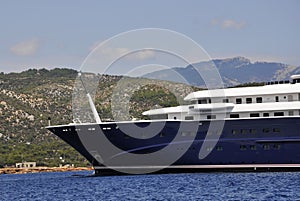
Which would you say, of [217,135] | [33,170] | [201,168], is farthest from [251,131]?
[33,170]

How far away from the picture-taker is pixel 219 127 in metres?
52.6

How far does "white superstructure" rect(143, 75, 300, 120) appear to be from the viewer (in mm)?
52281

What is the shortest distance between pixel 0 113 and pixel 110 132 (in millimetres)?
97437

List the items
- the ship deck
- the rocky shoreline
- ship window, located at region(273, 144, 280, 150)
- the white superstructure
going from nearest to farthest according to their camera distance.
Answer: ship window, located at region(273, 144, 280, 150), the ship deck, the white superstructure, the rocky shoreline

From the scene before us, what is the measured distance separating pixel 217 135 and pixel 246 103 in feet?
11.7

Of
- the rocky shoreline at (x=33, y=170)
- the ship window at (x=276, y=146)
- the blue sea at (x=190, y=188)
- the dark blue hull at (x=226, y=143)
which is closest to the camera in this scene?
the blue sea at (x=190, y=188)

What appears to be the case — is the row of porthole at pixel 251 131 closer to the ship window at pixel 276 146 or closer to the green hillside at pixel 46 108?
the ship window at pixel 276 146

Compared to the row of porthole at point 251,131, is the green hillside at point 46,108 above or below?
above

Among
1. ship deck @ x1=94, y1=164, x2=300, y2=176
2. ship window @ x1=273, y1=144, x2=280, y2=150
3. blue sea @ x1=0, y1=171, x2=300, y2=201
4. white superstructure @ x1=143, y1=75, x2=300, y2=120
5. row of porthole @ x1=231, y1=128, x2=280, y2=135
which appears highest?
white superstructure @ x1=143, y1=75, x2=300, y2=120

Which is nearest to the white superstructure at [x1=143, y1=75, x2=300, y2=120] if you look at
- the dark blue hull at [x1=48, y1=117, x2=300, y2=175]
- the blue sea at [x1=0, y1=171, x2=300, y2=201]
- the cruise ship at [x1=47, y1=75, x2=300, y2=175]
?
the cruise ship at [x1=47, y1=75, x2=300, y2=175]

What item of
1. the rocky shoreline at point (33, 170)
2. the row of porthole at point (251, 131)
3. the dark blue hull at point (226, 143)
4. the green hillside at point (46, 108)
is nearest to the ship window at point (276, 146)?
the dark blue hull at point (226, 143)

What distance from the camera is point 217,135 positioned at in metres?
52.5

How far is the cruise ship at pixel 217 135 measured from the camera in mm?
51844

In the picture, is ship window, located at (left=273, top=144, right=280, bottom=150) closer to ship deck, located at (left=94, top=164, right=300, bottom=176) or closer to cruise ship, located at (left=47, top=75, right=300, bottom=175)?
cruise ship, located at (left=47, top=75, right=300, bottom=175)
